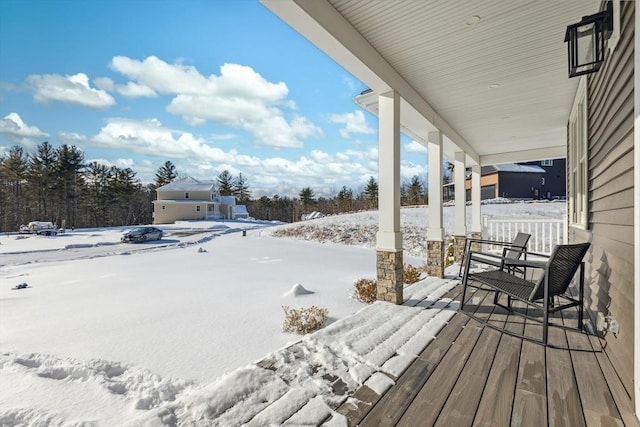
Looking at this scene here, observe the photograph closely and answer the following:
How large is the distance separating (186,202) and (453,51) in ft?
110

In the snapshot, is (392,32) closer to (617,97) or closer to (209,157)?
(617,97)

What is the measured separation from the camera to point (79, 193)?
30422 millimetres

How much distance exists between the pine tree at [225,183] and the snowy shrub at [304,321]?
4207 cm

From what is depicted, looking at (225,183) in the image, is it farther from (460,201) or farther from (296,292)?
(296,292)

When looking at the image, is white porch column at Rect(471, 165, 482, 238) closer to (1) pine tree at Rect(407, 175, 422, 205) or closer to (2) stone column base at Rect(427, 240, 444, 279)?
(2) stone column base at Rect(427, 240, 444, 279)

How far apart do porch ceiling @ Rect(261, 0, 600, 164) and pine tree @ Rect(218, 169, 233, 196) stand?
41110 mm

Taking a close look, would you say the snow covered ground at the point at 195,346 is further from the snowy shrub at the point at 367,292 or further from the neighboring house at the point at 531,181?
the neighboring house at the point at 531,181

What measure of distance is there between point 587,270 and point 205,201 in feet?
113

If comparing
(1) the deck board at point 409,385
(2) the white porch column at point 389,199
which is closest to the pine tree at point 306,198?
(2) the white porch column at point 389,199

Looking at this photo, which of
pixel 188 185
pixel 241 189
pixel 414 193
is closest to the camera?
pixel 414 193

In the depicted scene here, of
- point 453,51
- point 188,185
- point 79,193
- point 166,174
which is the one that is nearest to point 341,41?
point 453,51

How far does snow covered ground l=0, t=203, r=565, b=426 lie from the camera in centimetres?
187

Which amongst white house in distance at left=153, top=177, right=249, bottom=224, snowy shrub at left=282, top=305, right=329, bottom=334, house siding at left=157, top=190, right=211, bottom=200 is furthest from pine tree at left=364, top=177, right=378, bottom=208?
snowy shrub at left=282, top=305, right=329, bottom=334

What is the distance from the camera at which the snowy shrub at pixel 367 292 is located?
16.1 ft
